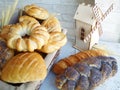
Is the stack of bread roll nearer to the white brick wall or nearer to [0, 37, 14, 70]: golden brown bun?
[0, 37, 14, 70]: golden brown bun

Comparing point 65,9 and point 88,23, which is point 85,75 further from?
point 65,9

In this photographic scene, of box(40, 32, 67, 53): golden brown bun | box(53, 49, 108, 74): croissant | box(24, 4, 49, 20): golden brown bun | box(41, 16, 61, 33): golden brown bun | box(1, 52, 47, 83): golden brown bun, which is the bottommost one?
box(53, 49, 108, 74): croissant

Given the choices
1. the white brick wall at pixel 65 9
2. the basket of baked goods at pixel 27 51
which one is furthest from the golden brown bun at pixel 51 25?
the white brick wall at pixel 65 9

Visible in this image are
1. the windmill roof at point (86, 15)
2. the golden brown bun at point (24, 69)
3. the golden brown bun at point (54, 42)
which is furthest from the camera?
the windmill roof at point (86, 15)

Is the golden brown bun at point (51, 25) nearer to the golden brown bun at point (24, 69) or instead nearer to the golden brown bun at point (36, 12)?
the golden brown bun at point (36, 12)

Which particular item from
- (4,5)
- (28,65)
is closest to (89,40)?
(28,65)

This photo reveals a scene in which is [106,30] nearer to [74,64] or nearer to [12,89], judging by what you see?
[74,64]

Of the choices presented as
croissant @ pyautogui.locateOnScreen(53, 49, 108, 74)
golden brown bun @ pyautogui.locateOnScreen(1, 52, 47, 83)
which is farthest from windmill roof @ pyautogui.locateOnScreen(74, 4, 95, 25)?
golden brown bun @ pyautogui.locateOnScreen(1, 52, 47, 83)
